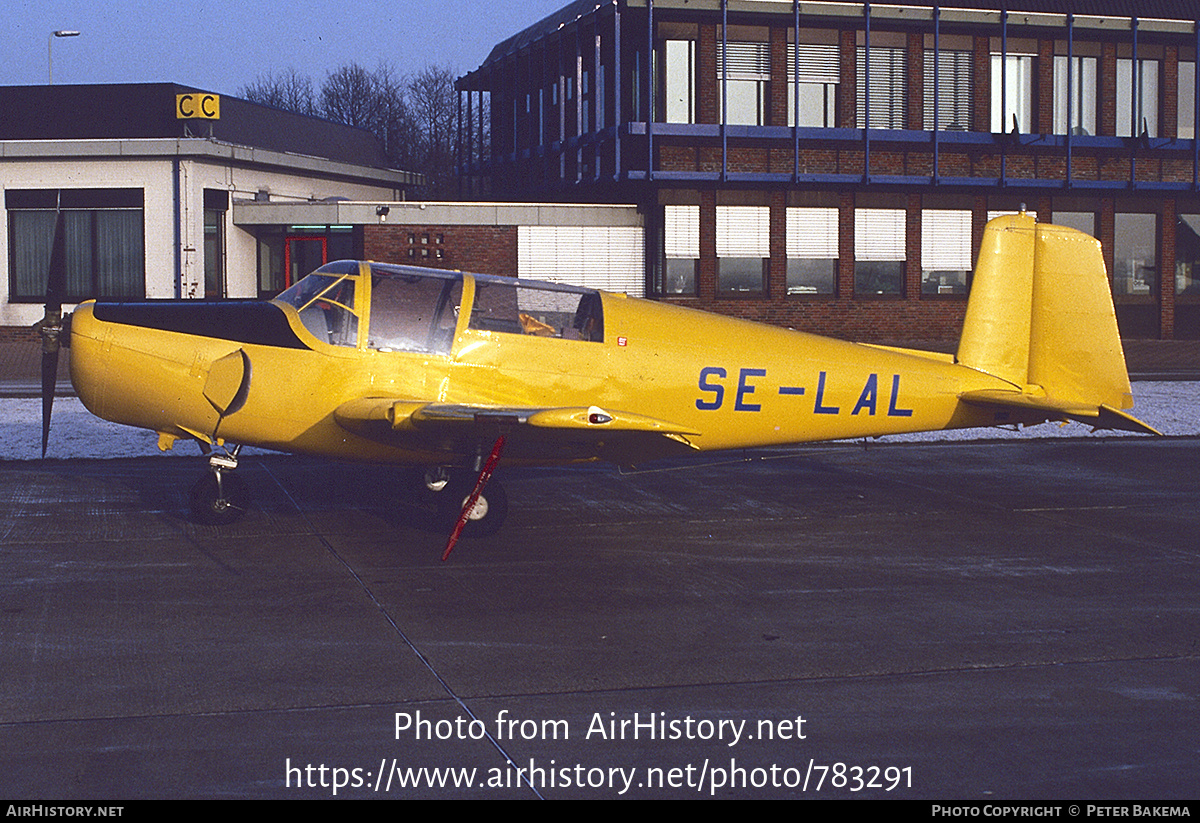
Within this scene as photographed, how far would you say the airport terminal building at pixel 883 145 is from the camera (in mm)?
32844

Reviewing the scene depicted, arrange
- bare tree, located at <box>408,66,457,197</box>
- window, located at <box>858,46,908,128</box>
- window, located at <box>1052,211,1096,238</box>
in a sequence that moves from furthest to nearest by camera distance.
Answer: bare tree, located at <box>408,66,457,197</box>, window, located at <box>1052,211,1096,238</box>, window, located at <box>858,46,908,128</box>

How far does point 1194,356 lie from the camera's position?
103 ft

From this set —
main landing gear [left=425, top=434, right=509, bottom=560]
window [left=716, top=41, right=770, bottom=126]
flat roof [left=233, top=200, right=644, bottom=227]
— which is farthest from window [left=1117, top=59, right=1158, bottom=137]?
main landing gear [left=425, top=434, right=509, bottom=560]

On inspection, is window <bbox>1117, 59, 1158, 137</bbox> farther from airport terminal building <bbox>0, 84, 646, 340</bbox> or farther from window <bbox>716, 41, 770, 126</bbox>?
airport terminal building <bbox>0, 84, 646, 340</bbox>

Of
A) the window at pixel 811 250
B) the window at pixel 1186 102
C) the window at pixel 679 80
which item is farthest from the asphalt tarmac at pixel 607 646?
the window at pixel 1186 102

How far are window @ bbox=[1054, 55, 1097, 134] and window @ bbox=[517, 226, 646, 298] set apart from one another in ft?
39.5

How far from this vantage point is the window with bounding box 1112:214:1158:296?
35156 mm

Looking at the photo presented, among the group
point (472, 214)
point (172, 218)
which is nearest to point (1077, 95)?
point (472, 214)

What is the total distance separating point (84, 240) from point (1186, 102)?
3037 cm

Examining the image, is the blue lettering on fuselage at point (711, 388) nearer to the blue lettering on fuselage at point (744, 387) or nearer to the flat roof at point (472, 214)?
the blue lettering on fuselage at point (744, 387)

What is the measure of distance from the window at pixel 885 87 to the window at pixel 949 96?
2.19ft

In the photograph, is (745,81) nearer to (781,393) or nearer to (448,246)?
(448,246)

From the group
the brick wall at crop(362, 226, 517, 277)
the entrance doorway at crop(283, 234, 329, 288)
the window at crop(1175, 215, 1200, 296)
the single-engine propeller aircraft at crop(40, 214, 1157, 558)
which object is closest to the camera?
the single-engine propeller aircraft at crop(40, 214, 1157, 558)

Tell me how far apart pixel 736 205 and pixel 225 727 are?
28956mm
